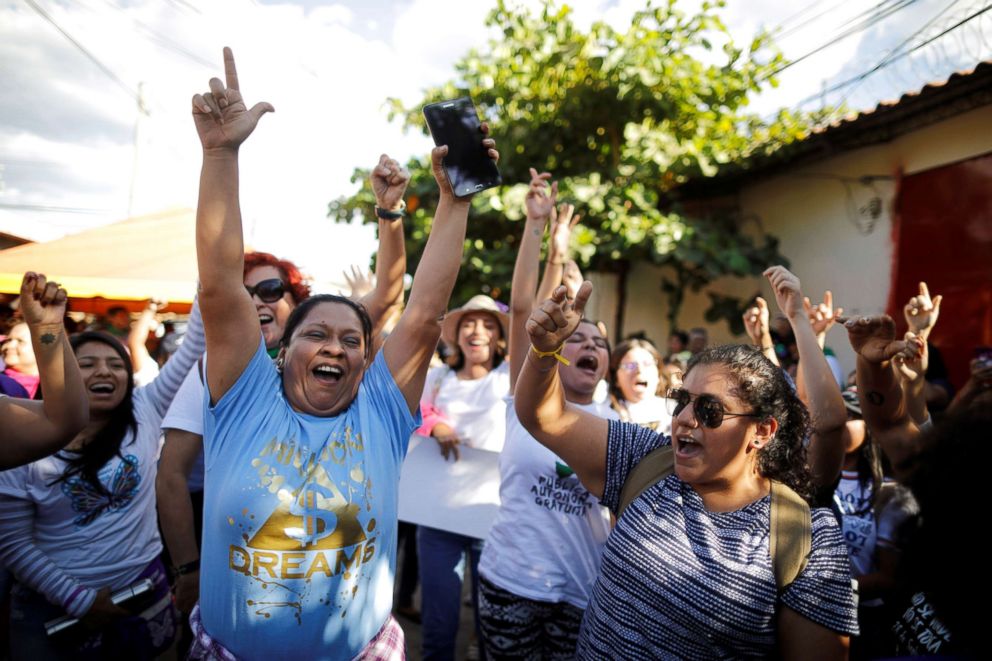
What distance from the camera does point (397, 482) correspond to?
6.22 feet

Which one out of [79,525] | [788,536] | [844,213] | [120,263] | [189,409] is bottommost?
[79,525]

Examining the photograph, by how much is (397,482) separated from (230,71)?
Result: 4.13ft

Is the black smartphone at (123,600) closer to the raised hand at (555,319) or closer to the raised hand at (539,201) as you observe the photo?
the raised hand at (555,319)

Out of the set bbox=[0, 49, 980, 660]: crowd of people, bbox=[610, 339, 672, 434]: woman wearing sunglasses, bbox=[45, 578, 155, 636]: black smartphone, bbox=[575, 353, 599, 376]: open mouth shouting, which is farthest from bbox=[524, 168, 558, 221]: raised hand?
bbox=[45, 578, 155, 636]: black smartphone

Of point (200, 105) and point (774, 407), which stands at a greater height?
point (200, 105)

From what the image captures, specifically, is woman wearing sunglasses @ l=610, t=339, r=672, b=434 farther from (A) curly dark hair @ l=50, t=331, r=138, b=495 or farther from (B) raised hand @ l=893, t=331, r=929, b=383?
(A) curly dark hair @ l=50, t=331, r=138, b=495

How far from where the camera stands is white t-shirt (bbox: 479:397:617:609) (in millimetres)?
2486

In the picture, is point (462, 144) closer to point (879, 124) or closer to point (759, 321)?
point (759, 321)

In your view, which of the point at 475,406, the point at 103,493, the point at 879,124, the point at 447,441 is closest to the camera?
the point at 103,493

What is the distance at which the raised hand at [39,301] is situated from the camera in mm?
1871

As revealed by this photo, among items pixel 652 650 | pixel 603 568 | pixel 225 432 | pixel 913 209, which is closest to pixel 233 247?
pixel 225 432

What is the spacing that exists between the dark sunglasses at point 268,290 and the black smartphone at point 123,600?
46.9 inches

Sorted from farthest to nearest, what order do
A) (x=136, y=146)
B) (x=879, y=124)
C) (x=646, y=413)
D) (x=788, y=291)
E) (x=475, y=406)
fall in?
1. (x=136, y=146)
2. (x=879, y=124)
3. (x=475, y=406)
4. (x=646, y=413)
5. (x=788, y=291)

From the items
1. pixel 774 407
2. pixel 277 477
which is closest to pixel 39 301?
pixel 277 477
